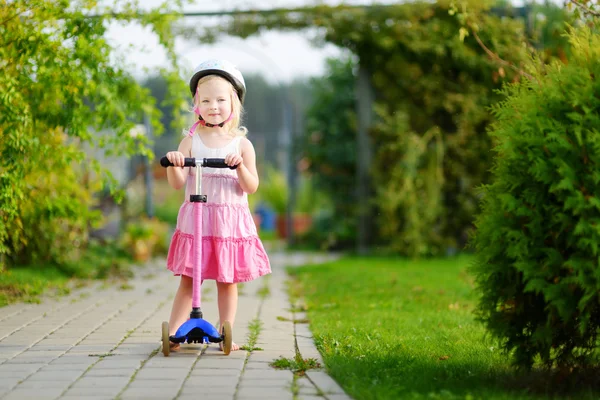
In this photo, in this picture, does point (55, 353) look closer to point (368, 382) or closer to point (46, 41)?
point (368, 382)

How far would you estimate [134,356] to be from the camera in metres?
4.58

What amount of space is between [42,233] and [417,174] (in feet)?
17.4

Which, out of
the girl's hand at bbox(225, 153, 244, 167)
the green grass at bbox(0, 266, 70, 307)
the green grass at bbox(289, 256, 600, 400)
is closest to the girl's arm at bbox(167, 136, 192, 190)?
the girl's hand at bbox(225, 153, 244, 167)

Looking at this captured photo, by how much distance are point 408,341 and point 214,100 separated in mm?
1844

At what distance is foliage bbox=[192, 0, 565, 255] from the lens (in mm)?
11617

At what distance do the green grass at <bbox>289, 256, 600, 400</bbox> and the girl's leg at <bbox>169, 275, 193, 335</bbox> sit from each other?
0.82 metres

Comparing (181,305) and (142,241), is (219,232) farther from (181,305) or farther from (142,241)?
(142,241)

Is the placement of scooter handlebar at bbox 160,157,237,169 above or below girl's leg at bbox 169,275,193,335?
above

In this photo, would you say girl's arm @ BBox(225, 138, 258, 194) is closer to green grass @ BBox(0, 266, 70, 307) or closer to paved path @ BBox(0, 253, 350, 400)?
paved path @ BBox(0, 253, 350, 400)

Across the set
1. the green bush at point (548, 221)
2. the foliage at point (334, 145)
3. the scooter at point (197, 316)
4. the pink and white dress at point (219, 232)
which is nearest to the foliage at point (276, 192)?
the foliage at point (334, 145)

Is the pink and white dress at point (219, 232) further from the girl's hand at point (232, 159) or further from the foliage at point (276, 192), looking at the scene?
the foliage at point (276, 192)

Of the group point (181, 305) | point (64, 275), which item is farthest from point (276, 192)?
point (181, 305)

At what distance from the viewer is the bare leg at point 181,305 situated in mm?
4945

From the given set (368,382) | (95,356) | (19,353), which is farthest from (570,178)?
(19,353)
